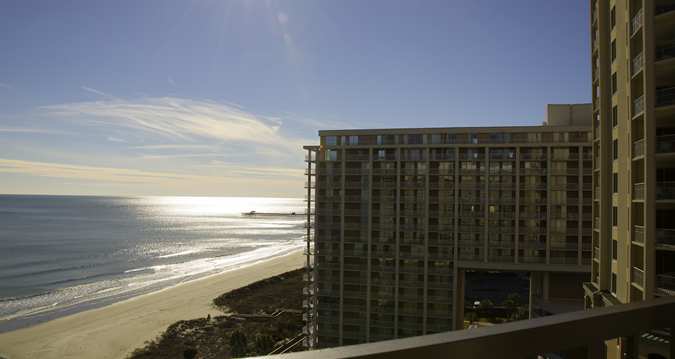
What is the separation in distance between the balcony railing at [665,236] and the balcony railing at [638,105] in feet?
15.1

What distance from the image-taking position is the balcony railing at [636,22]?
1772 cm

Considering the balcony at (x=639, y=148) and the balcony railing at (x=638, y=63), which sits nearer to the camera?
the balcony at (x=639, y=148)

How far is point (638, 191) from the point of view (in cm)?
1814

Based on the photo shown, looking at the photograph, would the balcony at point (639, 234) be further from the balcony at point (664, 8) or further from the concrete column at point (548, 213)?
the concrete column at point (548, 213)

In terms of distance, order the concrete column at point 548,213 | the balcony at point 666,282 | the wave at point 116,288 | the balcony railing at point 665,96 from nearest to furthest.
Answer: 1. the balcony at point 666,282
2. the balcony railing at point 665,96
3. the concrete column at point 548,213
4. the wave at point 116,288

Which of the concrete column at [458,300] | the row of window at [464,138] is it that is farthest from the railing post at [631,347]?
the concrete column at [458,300]

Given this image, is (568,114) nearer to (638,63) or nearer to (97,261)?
(638,63)

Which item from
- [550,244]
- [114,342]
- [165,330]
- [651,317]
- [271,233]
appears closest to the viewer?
[651,317]

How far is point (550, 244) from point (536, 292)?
18.5 feet

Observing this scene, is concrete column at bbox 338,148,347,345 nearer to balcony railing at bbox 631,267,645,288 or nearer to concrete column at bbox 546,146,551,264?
concrete column at bbox 546,146,551,264

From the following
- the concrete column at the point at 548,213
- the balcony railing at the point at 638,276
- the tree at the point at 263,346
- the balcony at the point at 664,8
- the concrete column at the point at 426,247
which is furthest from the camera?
the concrete column at the point at 426,247

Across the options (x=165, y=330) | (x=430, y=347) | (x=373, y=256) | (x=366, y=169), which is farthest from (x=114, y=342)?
(x=430, y=347)

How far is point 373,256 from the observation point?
4622cm

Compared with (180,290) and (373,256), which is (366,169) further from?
(180,290)
